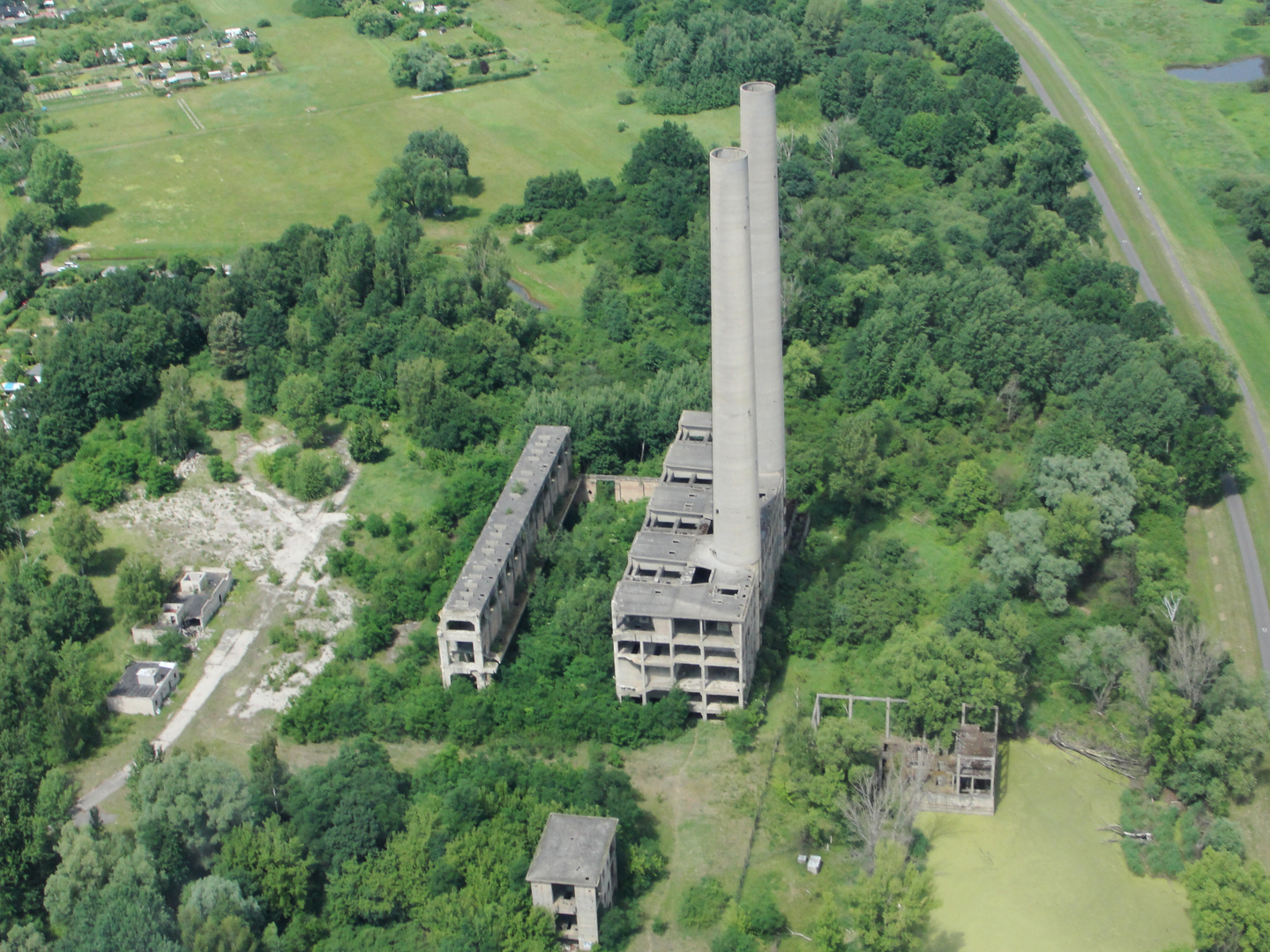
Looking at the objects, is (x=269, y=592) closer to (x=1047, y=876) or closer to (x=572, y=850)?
(x=572, y=850)

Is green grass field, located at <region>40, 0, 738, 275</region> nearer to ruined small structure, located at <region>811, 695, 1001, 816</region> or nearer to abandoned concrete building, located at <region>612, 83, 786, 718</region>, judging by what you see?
abandoned concrete building, located at <region>612, 83, 786, 718</region>

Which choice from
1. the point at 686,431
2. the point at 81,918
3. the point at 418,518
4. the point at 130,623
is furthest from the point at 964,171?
the point at 81,918

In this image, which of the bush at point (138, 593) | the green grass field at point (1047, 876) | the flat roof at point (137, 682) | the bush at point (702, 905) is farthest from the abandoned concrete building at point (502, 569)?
the green grass field at point (1047, 876)

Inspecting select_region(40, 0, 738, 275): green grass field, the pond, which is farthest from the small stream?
the pond

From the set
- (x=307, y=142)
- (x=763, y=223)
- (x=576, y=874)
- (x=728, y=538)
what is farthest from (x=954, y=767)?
(x=307, y=142)

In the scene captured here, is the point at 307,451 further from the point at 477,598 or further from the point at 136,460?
the point at 477,598
